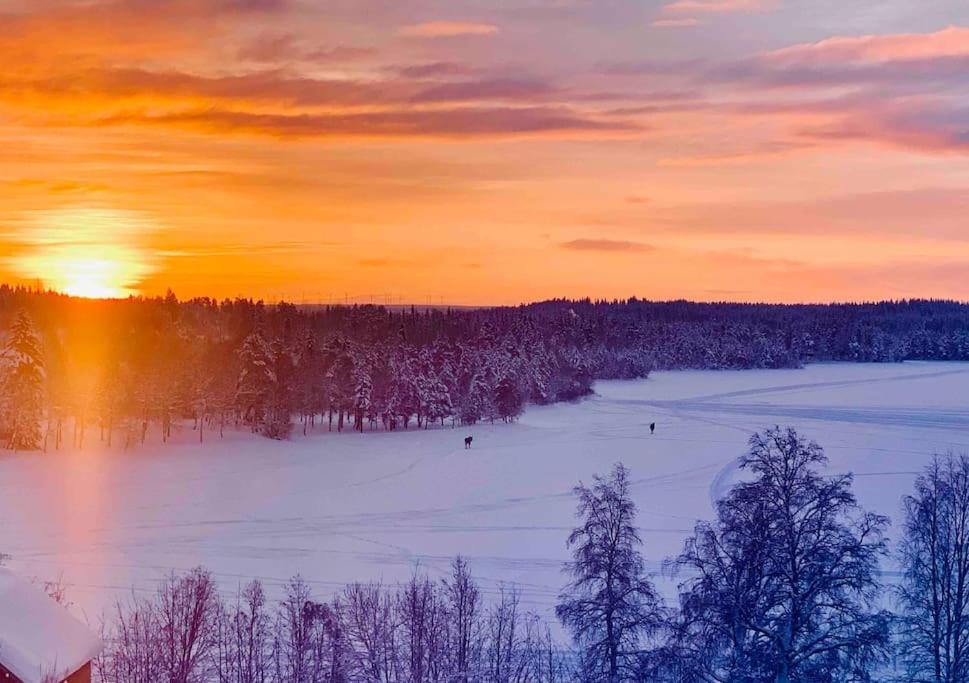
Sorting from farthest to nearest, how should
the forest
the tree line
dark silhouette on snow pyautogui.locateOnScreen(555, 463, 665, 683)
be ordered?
the forest < dark silhouette on snow pyautogui.locateOnScreen(555, 463, 665, 683) < the tree line

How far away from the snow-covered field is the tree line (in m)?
8.80

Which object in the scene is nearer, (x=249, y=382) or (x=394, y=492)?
(x=394, y=492)

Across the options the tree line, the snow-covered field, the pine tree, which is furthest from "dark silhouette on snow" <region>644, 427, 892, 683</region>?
the pine tree

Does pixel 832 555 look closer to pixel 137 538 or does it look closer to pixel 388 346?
pixel 137 538

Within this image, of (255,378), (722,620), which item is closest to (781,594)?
(722,620)

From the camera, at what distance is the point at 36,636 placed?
22391 mm

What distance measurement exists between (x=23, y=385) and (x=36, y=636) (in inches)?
2608

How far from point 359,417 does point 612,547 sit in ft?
252

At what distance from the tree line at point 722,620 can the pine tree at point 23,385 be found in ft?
186

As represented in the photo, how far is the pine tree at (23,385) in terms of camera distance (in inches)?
3118

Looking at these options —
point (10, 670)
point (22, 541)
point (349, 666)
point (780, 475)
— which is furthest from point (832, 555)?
point (22, 541)

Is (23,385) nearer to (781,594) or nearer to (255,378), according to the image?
(255,378)

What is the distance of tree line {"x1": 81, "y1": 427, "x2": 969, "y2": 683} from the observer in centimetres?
2236

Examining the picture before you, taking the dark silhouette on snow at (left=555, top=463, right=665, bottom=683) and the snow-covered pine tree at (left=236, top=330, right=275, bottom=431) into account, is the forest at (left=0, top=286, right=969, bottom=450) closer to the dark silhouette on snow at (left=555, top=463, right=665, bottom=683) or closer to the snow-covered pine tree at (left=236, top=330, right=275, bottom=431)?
the snow-covered pine tree at (left=236, top=330, right=275, bottom=431)
